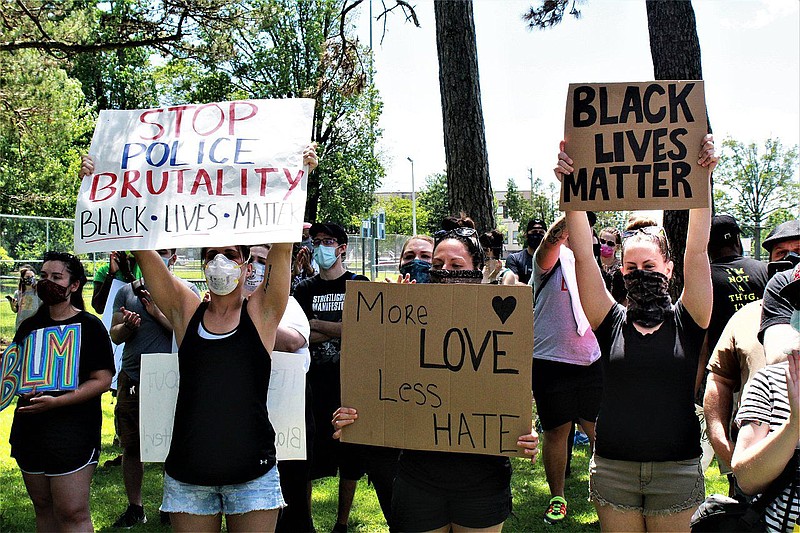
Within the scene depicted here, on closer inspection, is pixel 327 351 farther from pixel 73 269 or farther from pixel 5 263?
pixel 5 263

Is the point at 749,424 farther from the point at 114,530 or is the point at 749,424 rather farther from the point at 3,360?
the point at 114,530

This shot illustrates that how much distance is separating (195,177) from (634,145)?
2.07 meters

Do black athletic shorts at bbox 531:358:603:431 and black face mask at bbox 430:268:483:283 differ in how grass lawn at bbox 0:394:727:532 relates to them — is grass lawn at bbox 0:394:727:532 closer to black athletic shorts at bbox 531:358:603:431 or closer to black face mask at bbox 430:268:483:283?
black athletic shorts at bbox 531:358:603:431

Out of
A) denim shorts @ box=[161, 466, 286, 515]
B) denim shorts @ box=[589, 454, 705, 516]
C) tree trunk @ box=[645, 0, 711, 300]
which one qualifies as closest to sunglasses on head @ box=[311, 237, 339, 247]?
denim shorts @ box=[161, 466, 286, 515]

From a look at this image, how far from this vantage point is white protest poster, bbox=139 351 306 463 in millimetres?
3777

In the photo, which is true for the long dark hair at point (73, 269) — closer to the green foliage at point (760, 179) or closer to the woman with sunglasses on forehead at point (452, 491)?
the woman with sunglasses on forehead at point (452, 491)

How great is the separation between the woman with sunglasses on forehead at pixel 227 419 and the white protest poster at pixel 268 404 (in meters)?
0.32

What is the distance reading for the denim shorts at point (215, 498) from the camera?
10.8 feet

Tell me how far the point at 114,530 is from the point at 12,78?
383 inches

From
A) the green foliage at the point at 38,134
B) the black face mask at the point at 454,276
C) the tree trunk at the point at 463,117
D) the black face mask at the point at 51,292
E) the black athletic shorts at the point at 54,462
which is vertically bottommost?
the black athletic shorts at the point at 54,462

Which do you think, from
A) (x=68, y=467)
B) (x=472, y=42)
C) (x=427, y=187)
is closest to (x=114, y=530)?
(x=68, y=467)

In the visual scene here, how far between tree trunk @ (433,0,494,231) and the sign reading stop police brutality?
4.03 m

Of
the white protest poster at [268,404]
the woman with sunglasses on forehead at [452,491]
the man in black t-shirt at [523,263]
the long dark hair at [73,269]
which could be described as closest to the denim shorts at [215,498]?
the white protest poster at [268,404]

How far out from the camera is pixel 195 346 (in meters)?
3.38
